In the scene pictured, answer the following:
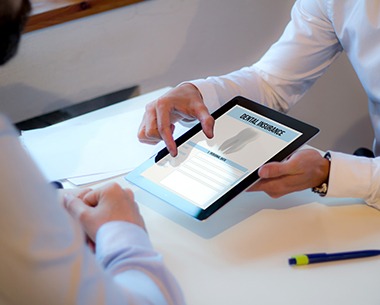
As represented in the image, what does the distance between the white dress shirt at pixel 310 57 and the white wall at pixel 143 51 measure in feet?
1.36

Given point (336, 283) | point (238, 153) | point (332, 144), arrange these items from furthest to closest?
1. point (332, 144)
2. point (238, 153)
3. point (336, 283)

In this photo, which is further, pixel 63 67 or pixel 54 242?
pixel 63 67

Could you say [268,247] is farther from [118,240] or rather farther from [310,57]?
[310,57]

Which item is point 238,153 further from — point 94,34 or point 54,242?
point 94,34

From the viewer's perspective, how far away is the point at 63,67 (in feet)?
5.45

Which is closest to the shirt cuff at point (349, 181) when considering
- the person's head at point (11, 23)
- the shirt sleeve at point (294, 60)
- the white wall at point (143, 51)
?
the shirt sleeve at point (294, 60)

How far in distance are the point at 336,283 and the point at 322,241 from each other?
97 mm

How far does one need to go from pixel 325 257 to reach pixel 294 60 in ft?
1.94

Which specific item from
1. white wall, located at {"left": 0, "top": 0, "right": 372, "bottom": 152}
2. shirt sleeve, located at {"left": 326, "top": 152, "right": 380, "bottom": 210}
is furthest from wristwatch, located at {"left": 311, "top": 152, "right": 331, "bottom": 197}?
white wall, located at {"left": 0, "top": 0, "right": 372, "bottom": 152}

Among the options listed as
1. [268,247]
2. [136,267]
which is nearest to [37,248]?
[136,267]

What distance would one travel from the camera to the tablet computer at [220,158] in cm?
106

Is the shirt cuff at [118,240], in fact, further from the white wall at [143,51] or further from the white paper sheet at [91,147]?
the white wall at [143,51]

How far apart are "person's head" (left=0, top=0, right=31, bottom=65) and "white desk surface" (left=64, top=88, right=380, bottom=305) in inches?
17.7

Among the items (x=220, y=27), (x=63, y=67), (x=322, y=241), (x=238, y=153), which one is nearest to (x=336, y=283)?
(x=322, y=241)
